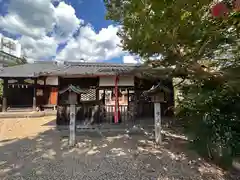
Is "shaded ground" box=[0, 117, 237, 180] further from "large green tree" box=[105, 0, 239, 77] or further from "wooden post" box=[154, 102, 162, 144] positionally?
"large green tree" box=[105, 0, 239, 77]

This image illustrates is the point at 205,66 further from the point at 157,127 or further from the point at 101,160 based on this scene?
the point at 101,160

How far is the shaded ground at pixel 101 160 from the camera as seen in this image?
143 inches

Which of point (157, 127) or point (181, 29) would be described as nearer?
point (181, 29)

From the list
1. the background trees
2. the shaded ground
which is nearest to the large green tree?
the background trees

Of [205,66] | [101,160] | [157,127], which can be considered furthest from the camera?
[157,127]

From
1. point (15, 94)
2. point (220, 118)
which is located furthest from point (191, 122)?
point (15, 94)

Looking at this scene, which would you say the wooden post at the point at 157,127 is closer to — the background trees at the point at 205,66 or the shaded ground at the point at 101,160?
the shaded ground at the point at 101,160

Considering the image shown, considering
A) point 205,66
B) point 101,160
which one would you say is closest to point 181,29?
point 205,66

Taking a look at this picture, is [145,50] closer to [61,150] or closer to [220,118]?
[220,118]

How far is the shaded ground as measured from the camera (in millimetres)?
3634

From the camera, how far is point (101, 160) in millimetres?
4426

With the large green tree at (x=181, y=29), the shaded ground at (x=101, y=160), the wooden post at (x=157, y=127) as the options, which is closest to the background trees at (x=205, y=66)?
the large green tree at (x=181, y=29)

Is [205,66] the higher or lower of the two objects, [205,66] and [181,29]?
the lower

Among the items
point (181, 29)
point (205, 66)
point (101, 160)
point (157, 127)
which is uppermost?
point (181, 29)
